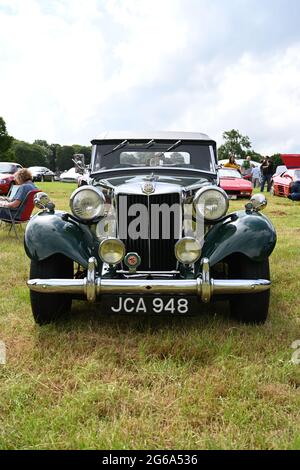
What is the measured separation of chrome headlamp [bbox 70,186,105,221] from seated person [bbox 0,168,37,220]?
3769 mm

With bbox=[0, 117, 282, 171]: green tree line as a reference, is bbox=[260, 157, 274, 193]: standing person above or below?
below

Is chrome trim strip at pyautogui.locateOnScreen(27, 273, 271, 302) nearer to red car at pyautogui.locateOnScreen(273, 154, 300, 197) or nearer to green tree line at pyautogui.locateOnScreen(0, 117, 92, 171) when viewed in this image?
red car at pyautogui.locateOnScreen(273, 154, 300, 197)

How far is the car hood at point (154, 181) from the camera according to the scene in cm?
337

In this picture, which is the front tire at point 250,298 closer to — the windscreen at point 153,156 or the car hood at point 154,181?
the car hood at point 154,181

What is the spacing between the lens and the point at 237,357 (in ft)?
9.25

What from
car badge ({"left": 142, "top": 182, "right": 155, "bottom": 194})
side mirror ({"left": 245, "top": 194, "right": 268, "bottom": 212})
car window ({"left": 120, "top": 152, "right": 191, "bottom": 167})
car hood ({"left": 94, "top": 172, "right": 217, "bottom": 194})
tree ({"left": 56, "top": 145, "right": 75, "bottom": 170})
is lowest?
side mirror ({"left": 245, "top": 194, "right": 268, "bottom": 212})

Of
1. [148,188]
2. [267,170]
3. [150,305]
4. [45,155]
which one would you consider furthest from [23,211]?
[45,155]

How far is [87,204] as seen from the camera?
11.1 ft

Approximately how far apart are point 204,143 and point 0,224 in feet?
17.5

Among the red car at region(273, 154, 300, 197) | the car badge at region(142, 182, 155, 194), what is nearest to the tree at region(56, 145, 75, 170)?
the red car at region(273, 154, 300, 197)

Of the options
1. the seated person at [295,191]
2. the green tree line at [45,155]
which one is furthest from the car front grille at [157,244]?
the green tree line at [45,155]

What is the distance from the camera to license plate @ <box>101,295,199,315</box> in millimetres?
2969
